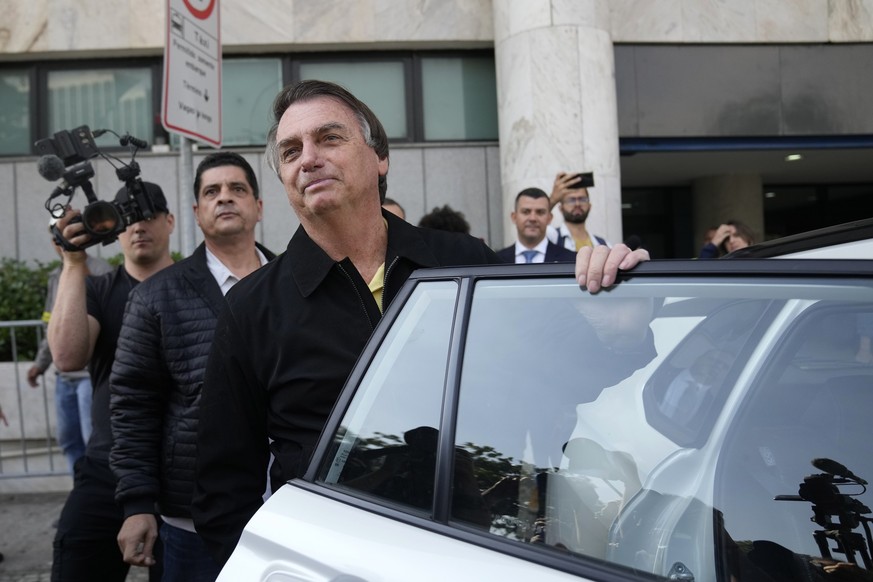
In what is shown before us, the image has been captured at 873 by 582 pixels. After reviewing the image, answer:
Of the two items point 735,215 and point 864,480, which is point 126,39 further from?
point 864,480

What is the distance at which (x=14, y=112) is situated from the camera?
31.9 feet

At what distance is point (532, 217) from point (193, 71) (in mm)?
2423

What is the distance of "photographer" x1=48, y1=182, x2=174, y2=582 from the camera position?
10.4ft

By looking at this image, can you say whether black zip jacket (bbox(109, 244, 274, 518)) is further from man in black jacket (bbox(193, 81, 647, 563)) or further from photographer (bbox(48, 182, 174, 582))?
man in black jacket (bbox(193, 81, 647, 563))

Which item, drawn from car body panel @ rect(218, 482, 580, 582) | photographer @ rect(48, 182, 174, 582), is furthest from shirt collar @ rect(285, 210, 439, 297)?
photographer @ rect(48, 182, 174, 582)

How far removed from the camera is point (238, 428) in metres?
2.27

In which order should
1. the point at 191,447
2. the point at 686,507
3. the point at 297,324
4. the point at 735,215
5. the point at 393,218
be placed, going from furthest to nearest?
the point at 735,215 < the point at 191,447 < the point at 393,218 < the point at 297,324 < the point at 686,507

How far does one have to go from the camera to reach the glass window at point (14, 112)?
9.66 m

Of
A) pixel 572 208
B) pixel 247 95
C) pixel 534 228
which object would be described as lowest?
pixel 534 228

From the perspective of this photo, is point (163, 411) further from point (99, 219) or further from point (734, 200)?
point (734, 200)

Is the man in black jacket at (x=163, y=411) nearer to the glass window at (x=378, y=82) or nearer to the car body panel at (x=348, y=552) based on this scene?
the car body panel at (x=348, y=552)

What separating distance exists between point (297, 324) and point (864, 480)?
1.35 metres

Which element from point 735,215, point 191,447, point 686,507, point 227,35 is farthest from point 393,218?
point 735,215

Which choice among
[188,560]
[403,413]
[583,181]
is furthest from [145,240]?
[583,181]
